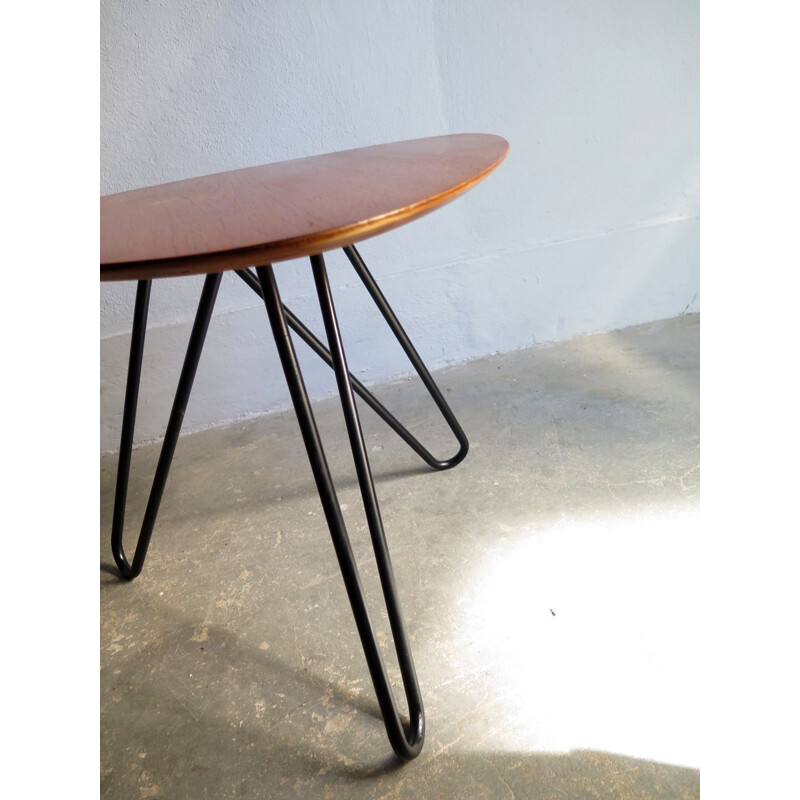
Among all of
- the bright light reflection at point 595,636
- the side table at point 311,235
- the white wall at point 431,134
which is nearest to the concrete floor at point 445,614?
the bright light reflection at point 595,636

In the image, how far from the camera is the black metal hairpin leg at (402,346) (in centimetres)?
137

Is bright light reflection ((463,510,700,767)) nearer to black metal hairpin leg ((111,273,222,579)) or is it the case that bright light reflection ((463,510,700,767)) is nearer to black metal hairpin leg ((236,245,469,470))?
black metal hairpin leg ((236,245,469,470))

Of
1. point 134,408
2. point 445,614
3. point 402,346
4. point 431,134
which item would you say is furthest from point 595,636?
point 431,134

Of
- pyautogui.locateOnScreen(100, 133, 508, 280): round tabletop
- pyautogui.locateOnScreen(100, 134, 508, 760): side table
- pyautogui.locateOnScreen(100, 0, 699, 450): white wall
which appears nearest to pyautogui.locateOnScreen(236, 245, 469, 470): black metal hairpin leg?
pyautogui.locateOnScreen(100, 134, 508, 760): side table

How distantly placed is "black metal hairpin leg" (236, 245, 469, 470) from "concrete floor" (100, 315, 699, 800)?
52 millimetres

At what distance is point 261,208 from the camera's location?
93 cm

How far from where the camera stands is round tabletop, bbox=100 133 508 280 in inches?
29.1

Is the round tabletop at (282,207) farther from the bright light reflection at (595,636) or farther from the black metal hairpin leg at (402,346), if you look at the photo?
the bright light reflection at (595,636)

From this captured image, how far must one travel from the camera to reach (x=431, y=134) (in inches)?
82.3

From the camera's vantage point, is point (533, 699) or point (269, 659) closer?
point (533, 699)

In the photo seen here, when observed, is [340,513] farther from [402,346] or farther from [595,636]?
[402,346]

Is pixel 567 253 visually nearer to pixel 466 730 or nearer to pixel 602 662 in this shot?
pixel 602 662

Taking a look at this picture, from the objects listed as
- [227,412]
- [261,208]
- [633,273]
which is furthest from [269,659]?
[633,273]
